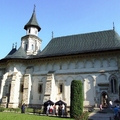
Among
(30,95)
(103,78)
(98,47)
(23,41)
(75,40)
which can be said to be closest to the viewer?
(103,78)

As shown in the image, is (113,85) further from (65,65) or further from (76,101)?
(76,101)

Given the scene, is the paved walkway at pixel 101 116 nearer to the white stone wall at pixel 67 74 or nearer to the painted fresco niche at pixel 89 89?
the painted fresco niche at pixel 89 89

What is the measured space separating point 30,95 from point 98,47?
12.2 m

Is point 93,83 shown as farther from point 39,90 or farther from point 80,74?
point 39,90

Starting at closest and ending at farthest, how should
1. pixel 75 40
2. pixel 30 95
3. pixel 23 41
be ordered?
pixel 30 95 < pixel 75 40 < pixel 23 41

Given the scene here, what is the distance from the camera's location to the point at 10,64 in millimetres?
27062

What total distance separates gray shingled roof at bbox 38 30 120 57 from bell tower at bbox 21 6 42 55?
10.3ft

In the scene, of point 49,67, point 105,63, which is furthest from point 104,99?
point 49,67

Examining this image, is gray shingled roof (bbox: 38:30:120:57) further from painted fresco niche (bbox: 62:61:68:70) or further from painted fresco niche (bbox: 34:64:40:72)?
painted fresco niche (bbox: 34:64:40:72)

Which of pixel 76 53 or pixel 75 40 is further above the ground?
pixel 75 40

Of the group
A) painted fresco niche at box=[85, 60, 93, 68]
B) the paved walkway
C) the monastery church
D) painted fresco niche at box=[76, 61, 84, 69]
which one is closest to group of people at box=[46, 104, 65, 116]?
the paved walkway

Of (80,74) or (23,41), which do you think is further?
(23,41)

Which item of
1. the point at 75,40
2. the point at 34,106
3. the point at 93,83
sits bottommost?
the point at 34,106

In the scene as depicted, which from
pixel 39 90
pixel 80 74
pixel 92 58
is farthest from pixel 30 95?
pixel 92 58
